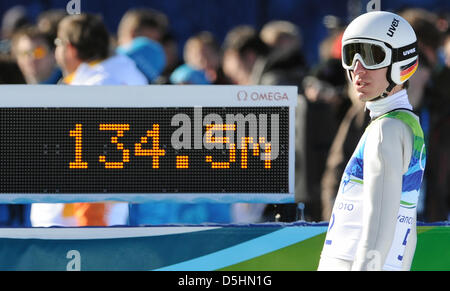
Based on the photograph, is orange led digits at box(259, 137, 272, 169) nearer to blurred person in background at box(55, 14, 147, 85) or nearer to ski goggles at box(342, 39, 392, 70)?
ski goggles at box(342, 39, 392, 70)

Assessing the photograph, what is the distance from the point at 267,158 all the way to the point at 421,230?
3.43ft

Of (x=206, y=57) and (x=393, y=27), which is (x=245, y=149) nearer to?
(x=393, y=27)

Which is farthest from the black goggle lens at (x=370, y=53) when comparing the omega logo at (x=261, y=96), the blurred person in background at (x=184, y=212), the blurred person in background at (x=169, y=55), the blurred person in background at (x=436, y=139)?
the blurred person in background at (x=169, y=55)

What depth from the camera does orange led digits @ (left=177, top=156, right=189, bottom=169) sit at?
6.29 m

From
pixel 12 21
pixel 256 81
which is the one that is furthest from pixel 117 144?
pixel 12 21

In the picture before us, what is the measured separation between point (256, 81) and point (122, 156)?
4.25 meters

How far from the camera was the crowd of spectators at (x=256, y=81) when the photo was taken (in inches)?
288

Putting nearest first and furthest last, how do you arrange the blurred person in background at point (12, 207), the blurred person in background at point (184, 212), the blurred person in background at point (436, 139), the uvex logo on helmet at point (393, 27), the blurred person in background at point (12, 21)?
the uvex logo on helmet at point (393, 27)
the blurred person in background at point (12, 207)
the blurred person in background at point (184, 212)
the blurred person in background at point (436, 139)
the blurred person in background at point (12, 21)

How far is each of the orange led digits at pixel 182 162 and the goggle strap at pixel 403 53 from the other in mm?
1602

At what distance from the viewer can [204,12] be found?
14.5m

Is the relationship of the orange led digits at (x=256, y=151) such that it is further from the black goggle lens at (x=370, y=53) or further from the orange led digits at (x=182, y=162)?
the black goggle lens at (x=370, y=53)

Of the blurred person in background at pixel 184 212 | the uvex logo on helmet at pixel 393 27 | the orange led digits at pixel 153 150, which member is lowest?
the blurred person in background at pixel 184 212
